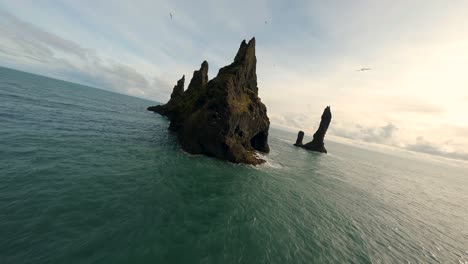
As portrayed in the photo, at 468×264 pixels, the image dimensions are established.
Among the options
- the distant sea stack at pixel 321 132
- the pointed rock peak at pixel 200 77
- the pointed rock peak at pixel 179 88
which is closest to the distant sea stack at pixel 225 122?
the pointed rock peak at pixel 200 77

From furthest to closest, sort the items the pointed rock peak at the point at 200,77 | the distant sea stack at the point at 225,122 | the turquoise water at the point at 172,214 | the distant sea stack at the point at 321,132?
the distant sea stack at the point at 321,132, the pointed rock peak at the point at 200,77, the distant sea stack at the point at 225,122, the turquoise water at the point at 172,214

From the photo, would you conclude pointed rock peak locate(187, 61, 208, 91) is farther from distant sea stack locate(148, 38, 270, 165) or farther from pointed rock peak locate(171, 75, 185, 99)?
distant sea stack locate(148, 38, 270, 165)

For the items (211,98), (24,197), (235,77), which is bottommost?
(24,197)

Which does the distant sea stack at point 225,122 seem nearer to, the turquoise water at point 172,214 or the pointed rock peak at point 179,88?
the turquoise water at point 172,214

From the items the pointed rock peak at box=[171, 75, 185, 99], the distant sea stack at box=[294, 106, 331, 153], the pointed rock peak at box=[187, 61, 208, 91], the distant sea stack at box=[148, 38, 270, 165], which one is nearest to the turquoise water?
the distant sea stack at box=[148, 38, 270, 165]

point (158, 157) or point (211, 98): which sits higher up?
point (211, 98)

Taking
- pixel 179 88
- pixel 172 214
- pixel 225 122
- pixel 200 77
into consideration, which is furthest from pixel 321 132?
pixel 172 214

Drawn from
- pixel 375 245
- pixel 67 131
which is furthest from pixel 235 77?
pixel 375 245

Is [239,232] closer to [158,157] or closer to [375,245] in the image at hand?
[375,245]

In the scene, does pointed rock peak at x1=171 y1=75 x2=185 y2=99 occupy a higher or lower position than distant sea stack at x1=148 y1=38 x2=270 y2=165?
higher
